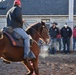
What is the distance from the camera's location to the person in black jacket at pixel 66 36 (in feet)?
64.0

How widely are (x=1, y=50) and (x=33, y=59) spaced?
47.5 inches

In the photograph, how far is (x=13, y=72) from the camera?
11.4 meters

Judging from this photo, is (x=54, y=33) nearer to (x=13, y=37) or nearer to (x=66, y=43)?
(x=66, y=43)

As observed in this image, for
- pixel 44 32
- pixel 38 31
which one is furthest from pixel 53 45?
pixel 38 31

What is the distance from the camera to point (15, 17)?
→ 920 centimetres

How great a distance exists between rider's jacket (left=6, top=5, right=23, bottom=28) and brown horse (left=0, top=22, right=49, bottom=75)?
Result: 2.04 feet

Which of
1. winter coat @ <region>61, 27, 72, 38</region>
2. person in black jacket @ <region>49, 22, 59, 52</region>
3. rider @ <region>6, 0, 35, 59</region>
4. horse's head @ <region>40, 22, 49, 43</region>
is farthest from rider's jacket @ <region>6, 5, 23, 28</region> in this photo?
winter coat @ <region>61, 27, 72, 38</region>

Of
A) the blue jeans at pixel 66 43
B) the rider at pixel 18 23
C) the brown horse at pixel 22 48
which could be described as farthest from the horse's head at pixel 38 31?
the blue jeans at pixel 66 43

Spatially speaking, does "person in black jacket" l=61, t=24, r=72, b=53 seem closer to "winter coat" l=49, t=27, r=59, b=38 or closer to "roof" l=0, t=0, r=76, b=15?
"winter coat" l=49, t=27, r=59, b=38

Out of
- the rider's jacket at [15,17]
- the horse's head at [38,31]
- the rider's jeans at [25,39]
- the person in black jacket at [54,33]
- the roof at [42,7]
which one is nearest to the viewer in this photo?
the rider's jacket at [15,17]

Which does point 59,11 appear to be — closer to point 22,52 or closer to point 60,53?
point 60,53

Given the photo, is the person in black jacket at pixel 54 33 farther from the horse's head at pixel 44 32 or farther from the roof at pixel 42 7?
the roof at pixel 42 7

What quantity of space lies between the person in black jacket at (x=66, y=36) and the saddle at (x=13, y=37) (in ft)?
34.0

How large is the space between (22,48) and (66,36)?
1066 cm
